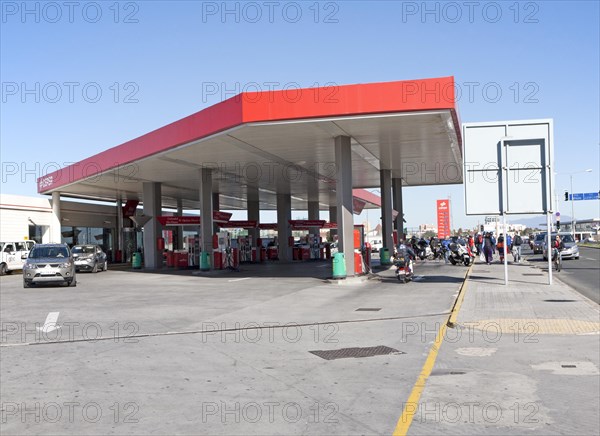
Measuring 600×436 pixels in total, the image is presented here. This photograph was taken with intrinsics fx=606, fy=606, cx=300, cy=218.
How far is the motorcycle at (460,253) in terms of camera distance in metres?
31.7

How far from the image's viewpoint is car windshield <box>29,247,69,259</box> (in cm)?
2334

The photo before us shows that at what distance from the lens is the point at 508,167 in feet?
59.8

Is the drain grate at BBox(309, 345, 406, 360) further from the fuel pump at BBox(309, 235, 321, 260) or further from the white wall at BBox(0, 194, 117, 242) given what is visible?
the fuel pump at BBox(309, 235, 321, 260)

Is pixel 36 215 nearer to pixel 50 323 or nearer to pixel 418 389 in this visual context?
pixel 50 323

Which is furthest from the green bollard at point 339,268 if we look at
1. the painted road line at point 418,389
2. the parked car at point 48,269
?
the painted road line at point 418,389

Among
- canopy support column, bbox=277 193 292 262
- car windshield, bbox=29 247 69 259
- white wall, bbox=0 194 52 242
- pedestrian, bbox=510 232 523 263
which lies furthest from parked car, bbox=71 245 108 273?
pedestrian, bbox=510 232 523 263

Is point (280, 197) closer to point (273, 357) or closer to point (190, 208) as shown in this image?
point (190, 208)

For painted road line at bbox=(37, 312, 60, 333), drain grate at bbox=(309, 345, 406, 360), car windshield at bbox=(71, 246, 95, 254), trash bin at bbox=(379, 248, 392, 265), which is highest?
car windshield at bbox=(71, 246, 95, 254)

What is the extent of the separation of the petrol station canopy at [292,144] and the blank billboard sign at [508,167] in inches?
57.5

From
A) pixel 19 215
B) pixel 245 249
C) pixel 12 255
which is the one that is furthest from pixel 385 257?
pixel 19 215

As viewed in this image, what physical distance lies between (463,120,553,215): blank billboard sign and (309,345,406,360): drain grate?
32.4ft

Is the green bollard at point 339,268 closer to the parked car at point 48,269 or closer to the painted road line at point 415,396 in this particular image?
the parked car at point 48,269

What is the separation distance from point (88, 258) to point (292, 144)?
15.5m

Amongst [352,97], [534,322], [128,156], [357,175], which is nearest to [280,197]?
[357,175]
